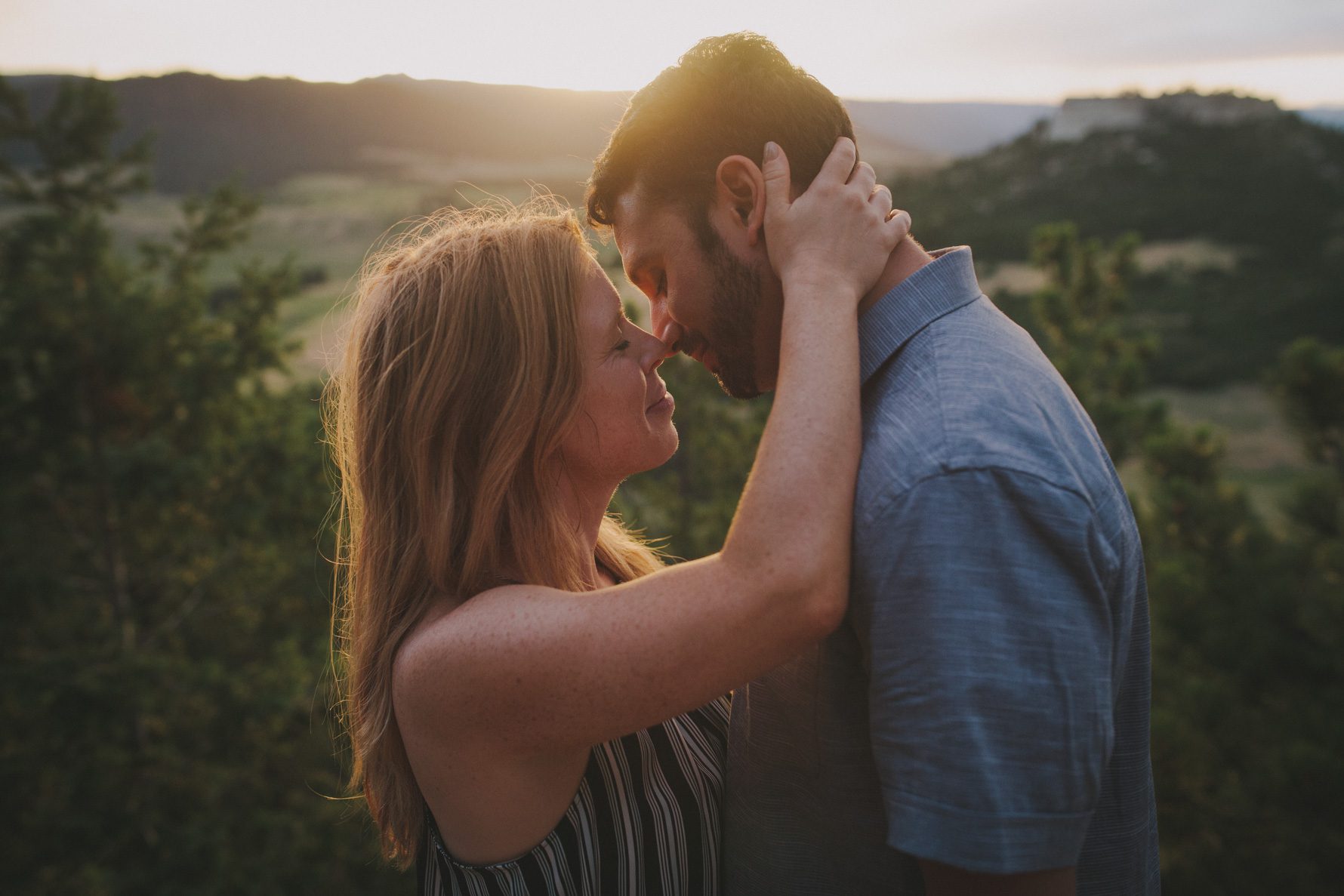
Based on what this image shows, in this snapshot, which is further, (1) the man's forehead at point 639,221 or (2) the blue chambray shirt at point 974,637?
(1) the man's forehead at point 639,221

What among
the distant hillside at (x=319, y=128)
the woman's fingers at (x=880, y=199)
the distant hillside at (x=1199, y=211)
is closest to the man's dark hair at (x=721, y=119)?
the woman's fingers at (x=880, y=199)

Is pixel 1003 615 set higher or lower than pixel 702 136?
lower

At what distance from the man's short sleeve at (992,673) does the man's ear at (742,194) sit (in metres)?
0.71

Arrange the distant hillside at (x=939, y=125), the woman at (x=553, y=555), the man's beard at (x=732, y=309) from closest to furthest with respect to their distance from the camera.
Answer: the woman at (x=553, y=555) → the man's beard at (x=732, y=309) → the distant hillside at (x=939, y=125)

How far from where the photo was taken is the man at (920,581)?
103 centimetres

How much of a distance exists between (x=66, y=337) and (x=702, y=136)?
9.18 meters

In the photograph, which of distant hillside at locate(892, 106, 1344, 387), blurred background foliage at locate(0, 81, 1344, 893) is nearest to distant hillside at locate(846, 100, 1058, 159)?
distant hillside at locate(892, 106, 1344, 387)

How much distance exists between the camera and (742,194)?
5.37 feet

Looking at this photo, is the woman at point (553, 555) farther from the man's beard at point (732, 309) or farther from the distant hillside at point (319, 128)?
the distant hillside at point (319, 128)

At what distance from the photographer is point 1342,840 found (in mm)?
3797

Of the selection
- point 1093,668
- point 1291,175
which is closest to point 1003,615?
point 1093,668

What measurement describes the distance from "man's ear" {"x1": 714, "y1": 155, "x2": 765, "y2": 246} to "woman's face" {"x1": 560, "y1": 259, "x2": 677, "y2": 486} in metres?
0.34

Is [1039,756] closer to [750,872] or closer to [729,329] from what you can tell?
[750,872]

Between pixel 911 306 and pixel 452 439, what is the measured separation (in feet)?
3.01
